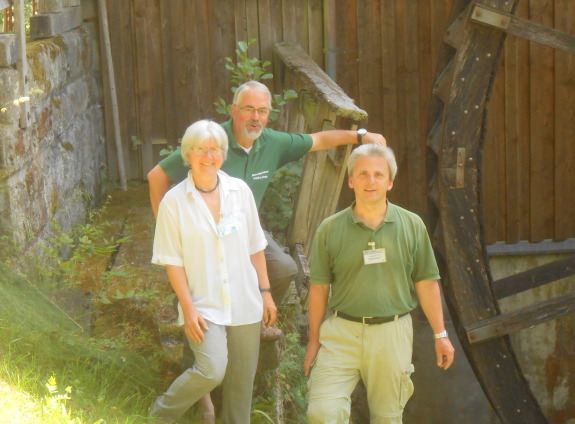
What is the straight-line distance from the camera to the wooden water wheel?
652cm

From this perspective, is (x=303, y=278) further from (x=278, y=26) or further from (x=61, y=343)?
(x=278, y=26)

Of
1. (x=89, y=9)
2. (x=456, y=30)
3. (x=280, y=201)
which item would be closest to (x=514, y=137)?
(x=456, y=30)

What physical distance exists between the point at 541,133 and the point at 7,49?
16.2 feet

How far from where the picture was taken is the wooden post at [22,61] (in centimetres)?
474

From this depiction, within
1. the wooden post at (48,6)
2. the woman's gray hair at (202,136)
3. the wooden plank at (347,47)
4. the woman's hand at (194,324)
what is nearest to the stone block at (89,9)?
the wooden post at (48,6)

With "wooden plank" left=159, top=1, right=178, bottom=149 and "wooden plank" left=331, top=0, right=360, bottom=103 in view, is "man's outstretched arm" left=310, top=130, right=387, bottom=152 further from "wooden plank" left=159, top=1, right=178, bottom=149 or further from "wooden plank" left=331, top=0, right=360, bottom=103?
"wooden plank" left=159, top=1, right=178, bottom=149

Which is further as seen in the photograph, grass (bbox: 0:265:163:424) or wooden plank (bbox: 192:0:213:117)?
wooden plank (bbox: 192:0:213:117)

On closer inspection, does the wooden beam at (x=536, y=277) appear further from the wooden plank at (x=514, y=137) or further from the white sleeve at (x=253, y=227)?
→ the white sleeve at (x=253, y=227)

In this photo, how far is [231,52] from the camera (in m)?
7.77

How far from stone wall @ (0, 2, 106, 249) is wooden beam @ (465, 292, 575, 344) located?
2.82 meters

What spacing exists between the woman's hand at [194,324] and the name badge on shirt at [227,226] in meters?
0.32

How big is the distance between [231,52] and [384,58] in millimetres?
1233

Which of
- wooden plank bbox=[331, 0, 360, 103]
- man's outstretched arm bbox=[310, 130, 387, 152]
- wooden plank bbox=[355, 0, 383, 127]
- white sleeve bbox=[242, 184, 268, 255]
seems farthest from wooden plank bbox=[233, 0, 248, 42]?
white sleeve bbox=[242, 184, 268, 255]

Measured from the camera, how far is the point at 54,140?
5801 millimetres
